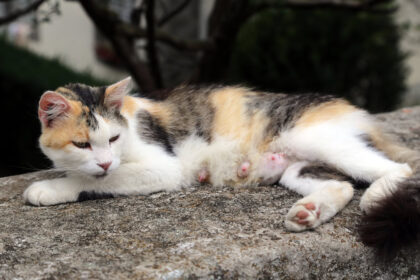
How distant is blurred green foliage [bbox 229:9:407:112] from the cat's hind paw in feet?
13.6

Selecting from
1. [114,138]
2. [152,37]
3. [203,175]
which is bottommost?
[203,175]

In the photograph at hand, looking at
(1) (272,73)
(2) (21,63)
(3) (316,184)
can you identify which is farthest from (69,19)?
(3) (316,184)

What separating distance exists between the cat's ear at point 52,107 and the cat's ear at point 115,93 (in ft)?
0.75

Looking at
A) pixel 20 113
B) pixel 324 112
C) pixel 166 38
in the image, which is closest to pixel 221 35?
pixel 166 38

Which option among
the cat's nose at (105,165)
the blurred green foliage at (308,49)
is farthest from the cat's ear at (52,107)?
the blurred green foliage at (308,49)

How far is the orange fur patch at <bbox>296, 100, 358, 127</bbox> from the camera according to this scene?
262 centimetres

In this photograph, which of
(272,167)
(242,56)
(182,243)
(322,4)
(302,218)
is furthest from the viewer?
(242,56)

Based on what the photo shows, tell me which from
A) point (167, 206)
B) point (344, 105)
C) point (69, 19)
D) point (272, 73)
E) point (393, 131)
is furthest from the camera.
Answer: point (69, 19)

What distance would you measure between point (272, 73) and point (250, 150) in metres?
3.61

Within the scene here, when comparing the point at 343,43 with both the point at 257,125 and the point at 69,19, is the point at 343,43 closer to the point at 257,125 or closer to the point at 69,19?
the point at 257,125

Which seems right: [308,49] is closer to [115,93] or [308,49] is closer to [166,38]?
Result: [166,38]

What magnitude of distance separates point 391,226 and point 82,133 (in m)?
1.44

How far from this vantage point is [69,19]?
10461 millimetres

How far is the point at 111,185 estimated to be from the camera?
2.41 metres
